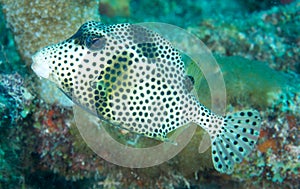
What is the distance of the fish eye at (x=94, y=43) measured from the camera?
3.06 m

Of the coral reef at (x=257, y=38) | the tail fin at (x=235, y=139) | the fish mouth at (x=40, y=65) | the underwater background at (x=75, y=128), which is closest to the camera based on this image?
the fish mouth at (x=40, y=65)

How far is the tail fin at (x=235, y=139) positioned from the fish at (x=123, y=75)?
2.00 feet

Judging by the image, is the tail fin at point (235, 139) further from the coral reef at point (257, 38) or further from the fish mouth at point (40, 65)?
the coral reef at point (257, 38)

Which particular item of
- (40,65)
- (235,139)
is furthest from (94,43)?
(235,139)

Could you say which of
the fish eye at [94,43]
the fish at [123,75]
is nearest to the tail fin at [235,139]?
the fish at [123,75]

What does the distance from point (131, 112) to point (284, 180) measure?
2.84 meters

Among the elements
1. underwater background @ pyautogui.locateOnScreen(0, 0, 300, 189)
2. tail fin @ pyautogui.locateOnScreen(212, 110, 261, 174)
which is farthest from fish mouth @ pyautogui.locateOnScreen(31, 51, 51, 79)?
tail fin @ pyautogui.locateOnScreen(212, 110, 261, 174)

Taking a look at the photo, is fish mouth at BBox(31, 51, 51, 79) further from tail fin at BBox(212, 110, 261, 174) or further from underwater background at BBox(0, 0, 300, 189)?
tail fin at BBox(212, 110, 261, 174)

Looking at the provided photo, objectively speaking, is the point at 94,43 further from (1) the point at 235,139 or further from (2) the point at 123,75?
(1) the point at 235,139

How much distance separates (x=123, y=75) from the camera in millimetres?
3068

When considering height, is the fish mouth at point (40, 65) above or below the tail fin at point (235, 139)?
above

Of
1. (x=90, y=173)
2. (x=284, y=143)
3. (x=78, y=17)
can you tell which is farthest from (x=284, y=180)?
(x=78, y=17)

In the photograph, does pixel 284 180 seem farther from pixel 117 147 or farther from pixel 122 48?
pixel 122 48

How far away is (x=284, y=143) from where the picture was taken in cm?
436
